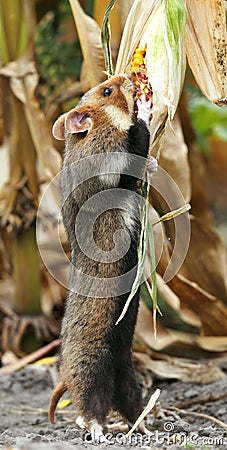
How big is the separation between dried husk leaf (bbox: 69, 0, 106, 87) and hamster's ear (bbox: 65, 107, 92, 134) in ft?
2.02

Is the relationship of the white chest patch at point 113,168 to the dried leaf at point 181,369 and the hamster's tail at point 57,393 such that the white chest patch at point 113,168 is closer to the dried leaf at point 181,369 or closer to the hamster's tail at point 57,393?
the hamster's tail at point 57,393

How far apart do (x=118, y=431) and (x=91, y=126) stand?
100 cm

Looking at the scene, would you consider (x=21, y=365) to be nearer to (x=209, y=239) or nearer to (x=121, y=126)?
(x=209, y=239)

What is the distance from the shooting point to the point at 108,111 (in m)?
2.51

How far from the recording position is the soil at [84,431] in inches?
84.6

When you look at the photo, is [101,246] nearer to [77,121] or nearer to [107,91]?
[77,121]

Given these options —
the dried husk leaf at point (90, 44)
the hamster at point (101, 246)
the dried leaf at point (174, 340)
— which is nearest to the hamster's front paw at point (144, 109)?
the hamster at point (101, 246)

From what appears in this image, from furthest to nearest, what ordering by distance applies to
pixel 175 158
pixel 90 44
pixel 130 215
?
pixel 175 158
pixel 90 44
pixel 130 215

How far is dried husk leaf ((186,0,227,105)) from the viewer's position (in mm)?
2430

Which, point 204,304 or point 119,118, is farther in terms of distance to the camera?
point 204,304

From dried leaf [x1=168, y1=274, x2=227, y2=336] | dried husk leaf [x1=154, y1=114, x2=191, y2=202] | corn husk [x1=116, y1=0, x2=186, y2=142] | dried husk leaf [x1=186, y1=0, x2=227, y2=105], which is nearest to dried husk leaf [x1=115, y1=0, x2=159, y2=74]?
corn husk [x1=116, y1=0, x2=186, y2=142]

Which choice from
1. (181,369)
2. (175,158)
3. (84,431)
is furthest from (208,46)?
(181,369)

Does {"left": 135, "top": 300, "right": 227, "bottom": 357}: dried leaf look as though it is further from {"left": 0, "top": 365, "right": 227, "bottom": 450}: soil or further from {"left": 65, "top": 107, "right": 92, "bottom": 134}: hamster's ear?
{"left": 65, "top": 107, "right": 92, "bottom": 134}: hamster's ear

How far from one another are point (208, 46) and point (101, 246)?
682mm
